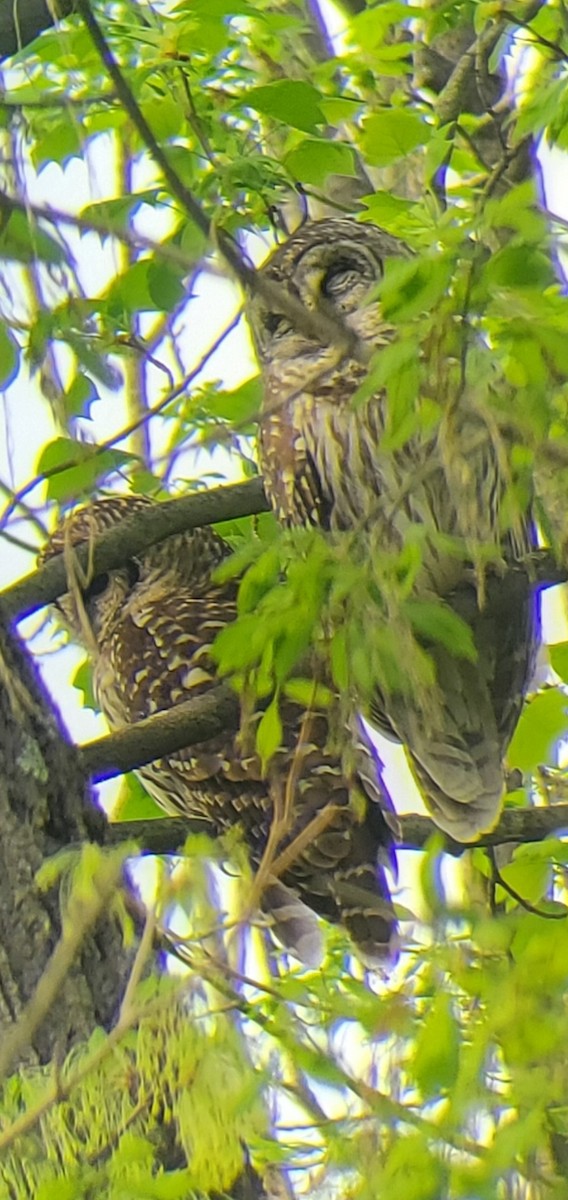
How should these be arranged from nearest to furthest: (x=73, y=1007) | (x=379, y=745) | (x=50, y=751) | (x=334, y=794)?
(x=73, y=1007) → (x=50, y=751) → (x=334, y=794) → (x=379, y=745)

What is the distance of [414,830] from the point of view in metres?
1.50

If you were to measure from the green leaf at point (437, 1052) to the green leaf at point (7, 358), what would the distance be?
561 millimetres

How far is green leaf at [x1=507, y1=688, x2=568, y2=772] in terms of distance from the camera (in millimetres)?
1382

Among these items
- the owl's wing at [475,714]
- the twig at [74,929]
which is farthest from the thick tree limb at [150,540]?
the twig at [74,929]

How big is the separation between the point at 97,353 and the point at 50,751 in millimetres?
302

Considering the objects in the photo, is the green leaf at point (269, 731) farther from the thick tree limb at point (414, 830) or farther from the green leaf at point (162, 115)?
the green leaf at point (162, 115)

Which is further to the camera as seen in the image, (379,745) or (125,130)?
(379,745)

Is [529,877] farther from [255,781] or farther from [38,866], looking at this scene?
[38,866]

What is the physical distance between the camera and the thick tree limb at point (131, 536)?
1253 millimetres

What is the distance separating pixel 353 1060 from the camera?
0.81 m

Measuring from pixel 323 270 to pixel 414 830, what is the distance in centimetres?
59

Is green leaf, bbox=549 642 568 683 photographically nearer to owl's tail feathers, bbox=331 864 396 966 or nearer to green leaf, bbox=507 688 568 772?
green leaf, bbox=507 688 568 772

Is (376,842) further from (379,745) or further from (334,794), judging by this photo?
(379,745)

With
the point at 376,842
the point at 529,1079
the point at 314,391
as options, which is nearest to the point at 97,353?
the point at 314,391
